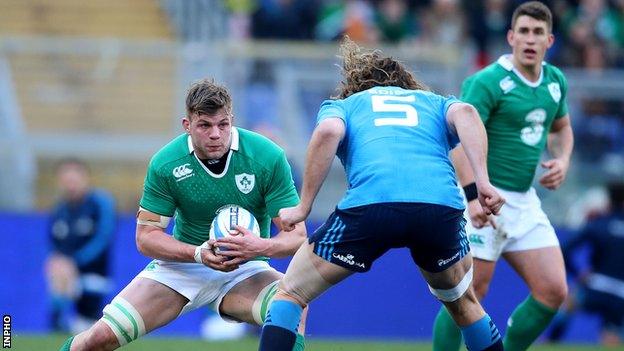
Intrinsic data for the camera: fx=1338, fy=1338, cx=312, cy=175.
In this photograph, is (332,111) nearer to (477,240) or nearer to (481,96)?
(481,96)

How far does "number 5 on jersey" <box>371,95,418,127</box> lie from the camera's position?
7188 millimetres

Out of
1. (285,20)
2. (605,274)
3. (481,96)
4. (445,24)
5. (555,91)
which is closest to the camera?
(481,96)

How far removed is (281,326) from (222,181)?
118 centimetres

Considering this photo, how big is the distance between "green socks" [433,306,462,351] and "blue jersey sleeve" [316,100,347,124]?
2199 mm

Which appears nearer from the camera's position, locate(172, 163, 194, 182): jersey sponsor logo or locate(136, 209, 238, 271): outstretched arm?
locate(136, 209, 238, 271): outstretched arm

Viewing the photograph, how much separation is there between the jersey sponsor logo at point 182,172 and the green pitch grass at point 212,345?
3.08 meters

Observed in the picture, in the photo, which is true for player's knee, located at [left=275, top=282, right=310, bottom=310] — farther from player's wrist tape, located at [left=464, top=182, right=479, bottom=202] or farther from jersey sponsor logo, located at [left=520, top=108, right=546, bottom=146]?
jersey sponsor logo, located at [left=520, top=108, right=546, bottom=146]

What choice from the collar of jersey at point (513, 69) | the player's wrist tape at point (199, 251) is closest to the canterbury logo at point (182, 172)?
the player's wrist tape at point (199, 251)

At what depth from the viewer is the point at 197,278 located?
8039 mm

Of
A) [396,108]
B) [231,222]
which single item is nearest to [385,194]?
[396,108]

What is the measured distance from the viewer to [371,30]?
18344mm

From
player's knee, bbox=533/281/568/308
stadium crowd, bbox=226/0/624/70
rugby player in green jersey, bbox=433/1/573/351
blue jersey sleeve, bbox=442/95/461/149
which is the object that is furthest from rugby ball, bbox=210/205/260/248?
stadium crowd, bbox=226/0/624/70

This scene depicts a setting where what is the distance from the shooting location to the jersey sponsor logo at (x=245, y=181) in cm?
792

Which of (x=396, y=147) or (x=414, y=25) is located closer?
(x=396, y=147)
